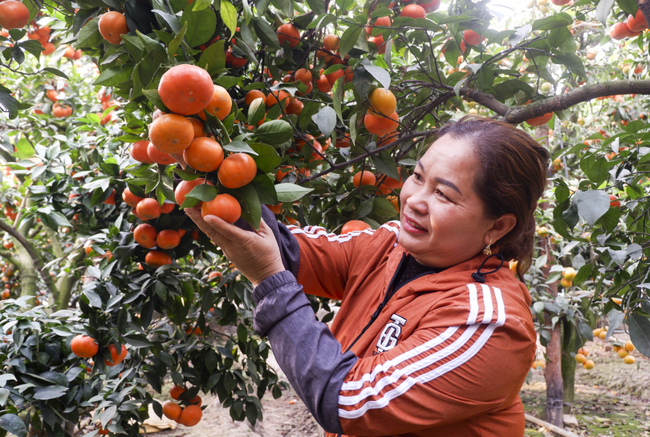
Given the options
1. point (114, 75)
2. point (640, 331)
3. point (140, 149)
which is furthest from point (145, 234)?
point (640, 331)

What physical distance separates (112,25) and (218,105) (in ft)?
1.07

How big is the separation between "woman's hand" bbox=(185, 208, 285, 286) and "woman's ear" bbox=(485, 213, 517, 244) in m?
0.51

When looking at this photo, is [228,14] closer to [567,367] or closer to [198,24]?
[198,24]

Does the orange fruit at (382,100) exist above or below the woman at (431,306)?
above

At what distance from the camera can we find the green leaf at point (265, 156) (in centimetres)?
85

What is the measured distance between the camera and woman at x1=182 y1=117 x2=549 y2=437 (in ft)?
2.66

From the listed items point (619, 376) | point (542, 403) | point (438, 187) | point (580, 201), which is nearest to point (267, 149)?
point (438, 187)

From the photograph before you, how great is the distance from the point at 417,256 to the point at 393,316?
16cm

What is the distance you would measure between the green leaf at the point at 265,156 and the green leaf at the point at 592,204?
88cm

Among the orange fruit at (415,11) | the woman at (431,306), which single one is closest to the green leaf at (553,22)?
the orange fruit at (415,11)

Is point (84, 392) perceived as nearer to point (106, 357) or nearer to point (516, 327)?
point (106, 357)

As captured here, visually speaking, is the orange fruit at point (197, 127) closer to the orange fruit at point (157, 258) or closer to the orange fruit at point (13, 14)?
the orange fruit at point (13, 14)

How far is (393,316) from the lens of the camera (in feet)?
3.26

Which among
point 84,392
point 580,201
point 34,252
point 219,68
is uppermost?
point 219,68
